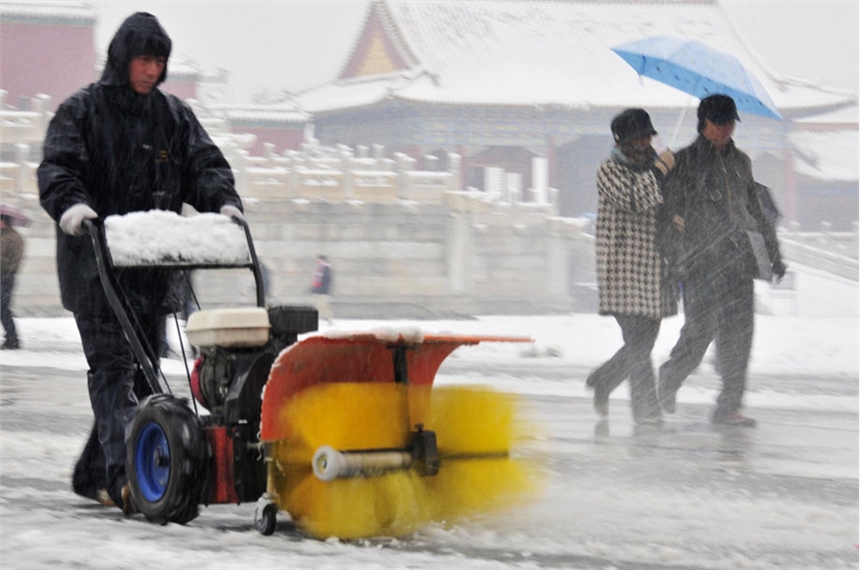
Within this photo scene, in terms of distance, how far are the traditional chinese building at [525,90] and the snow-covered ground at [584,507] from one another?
91.3 ft

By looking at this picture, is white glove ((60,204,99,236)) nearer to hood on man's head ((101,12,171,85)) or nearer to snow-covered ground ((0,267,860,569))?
hood on man's head ((101,12,171,85))

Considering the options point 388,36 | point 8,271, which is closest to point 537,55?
point 388,36

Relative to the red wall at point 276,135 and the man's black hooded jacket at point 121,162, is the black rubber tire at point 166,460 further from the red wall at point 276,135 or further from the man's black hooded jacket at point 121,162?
the red wall at point 276,135

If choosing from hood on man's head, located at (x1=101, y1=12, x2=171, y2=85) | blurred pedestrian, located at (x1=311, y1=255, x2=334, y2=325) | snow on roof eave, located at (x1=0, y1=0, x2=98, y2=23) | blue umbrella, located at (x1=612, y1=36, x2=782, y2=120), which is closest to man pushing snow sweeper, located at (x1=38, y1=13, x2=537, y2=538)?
hood on man's head, located at (x1=101, y1=12, x2=171, y2=85)

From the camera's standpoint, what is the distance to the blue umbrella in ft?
27.0

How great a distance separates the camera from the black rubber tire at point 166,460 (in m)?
3.52

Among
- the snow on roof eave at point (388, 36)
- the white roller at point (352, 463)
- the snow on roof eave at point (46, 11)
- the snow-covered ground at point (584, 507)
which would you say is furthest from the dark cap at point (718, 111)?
the snow on roof eave at point (388, 36)

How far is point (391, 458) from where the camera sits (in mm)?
3498

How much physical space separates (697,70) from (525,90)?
101 ft

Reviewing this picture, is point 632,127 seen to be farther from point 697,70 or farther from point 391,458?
point 391,458

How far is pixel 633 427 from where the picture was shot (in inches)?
263

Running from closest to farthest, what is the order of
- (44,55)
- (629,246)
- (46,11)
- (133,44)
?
1. (133,44)
2. (629,246)
3. (46,11)
4. (44,55)

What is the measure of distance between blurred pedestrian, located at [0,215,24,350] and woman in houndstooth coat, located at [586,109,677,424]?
647 cm

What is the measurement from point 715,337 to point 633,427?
57 centimetres
